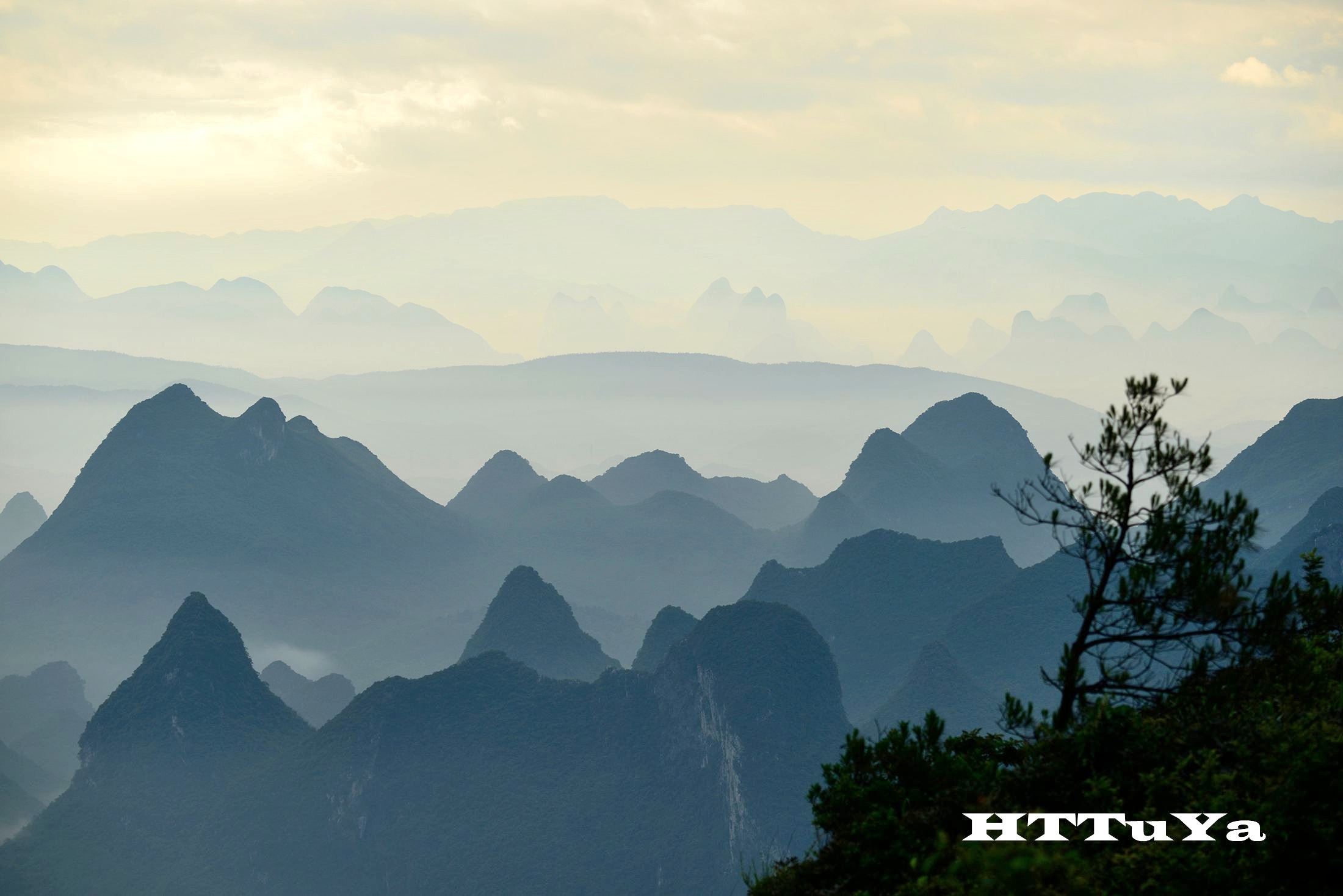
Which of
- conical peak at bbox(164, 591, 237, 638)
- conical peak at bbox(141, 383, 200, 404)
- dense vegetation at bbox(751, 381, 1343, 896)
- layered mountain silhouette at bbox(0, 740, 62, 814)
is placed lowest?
dense vegetation at bbox(751, 381, 1343, 896)

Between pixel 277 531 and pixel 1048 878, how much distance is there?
182m

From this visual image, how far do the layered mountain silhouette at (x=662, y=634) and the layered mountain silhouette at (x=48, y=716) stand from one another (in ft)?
181

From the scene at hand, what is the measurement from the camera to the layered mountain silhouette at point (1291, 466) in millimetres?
156125

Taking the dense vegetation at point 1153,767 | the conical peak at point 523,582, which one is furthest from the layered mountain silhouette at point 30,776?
the dense vegetation at point 1153,767

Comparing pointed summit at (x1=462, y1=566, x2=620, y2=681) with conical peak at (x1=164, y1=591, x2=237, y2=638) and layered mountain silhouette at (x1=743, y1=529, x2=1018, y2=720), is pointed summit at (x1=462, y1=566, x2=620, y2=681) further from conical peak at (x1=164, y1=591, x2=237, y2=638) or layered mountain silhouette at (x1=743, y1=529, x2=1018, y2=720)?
conical peak at (x1=164, y1=591, x2=237, y2=638)

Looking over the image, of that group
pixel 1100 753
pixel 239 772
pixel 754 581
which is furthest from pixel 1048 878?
pixel 754 581

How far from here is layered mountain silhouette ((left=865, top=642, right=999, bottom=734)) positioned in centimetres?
9981

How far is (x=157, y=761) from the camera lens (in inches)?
3597

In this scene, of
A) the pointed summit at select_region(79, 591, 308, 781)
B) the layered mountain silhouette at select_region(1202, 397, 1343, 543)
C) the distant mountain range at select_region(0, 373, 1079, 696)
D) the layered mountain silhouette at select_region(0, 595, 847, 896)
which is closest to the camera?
the layered mountain silhouette at select_region(0, 595, 847, 896)

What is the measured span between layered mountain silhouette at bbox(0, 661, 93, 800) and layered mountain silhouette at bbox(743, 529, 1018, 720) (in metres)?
74.4

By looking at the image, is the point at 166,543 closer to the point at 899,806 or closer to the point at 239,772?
the point at 239,772

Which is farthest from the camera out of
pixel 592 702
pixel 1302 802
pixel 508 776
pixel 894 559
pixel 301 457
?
pixel 301 457

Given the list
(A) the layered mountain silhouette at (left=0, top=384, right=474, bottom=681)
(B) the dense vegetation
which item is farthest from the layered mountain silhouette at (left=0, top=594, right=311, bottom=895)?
(B) the dense vegetation

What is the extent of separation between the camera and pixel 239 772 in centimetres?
9144
